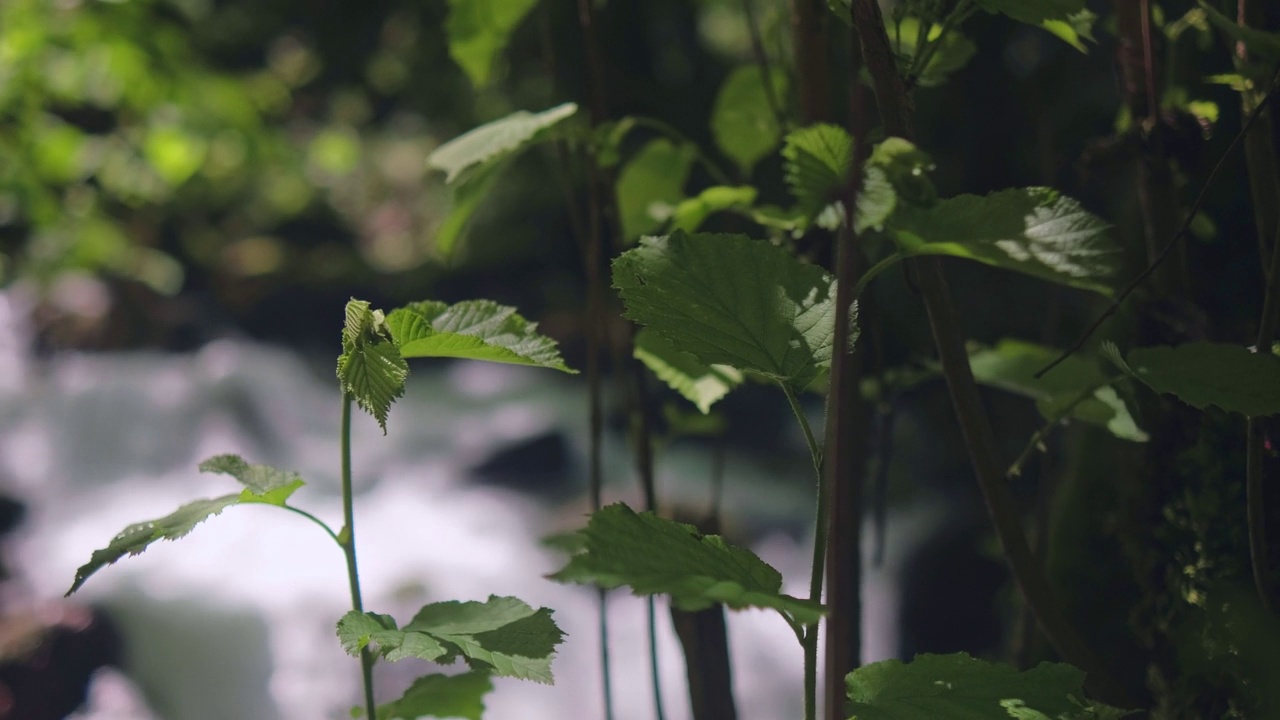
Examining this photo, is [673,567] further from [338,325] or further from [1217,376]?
[338,325]

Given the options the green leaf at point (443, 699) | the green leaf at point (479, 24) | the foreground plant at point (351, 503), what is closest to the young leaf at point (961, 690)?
the foreground plant at point (351, 503)

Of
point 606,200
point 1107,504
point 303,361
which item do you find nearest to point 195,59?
point 303,361

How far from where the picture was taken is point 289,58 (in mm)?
5156

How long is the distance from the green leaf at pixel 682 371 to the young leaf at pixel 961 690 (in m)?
0.29

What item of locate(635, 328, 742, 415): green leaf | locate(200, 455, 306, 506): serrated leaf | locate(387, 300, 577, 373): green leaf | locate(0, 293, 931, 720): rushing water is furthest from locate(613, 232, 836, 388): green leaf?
locate(0, 293, 931, 720): rushing water

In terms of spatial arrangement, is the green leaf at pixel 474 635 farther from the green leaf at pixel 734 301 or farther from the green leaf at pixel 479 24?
the green leaf at pixel 479 24

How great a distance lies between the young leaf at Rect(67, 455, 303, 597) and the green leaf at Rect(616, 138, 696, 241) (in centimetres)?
45

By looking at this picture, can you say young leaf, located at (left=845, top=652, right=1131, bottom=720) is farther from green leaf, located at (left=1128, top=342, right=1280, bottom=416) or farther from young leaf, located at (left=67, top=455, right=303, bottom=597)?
young leaf, located at (left=67, top=455, right=303, bottom=597)

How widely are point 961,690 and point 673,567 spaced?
0.72 feet

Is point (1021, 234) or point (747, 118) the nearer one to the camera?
point (1021, 234)

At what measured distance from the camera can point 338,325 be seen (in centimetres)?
409

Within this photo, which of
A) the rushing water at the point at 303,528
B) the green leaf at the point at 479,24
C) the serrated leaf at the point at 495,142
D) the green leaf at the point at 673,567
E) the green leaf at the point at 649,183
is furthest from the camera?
the rushing water at the point at 303,528

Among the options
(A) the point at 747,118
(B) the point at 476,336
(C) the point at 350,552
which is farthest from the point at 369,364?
(A) the point at 747,118

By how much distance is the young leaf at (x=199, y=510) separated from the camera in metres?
0.60
